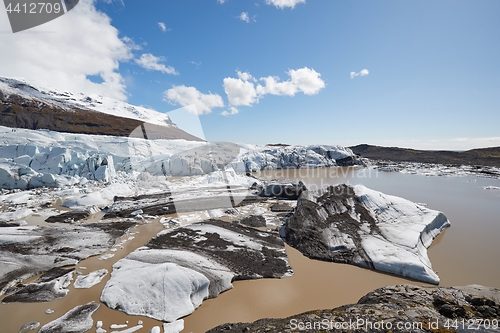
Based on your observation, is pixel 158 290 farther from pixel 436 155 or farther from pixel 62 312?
pixel 436 155

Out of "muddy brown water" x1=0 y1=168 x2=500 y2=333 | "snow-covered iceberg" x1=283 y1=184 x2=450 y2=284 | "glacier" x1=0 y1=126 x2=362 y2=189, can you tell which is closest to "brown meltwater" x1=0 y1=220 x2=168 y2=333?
"muddy brown water" x1=0 y1=168 x2=500 y2=333

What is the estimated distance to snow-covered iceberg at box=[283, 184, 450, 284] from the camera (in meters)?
6.66

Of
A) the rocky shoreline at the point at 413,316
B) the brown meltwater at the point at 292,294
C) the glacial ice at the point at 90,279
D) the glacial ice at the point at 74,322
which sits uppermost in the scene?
the rocky shoreline at the point at 413,316

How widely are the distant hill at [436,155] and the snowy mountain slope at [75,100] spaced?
224 feet

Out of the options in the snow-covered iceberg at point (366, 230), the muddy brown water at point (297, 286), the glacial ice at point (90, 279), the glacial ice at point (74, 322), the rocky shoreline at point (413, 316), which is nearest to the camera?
the rocky shoreline at point (413, 316)

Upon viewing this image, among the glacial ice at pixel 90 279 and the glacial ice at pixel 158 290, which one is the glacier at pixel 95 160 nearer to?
the glacial ice at pixel 90 279

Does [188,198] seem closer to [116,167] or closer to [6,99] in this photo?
[116,167]

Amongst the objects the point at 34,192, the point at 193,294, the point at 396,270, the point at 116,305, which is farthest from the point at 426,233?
the point at 34,192

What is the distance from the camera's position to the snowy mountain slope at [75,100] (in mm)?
62906

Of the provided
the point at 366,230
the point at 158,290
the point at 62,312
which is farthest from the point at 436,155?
the point at 62,312

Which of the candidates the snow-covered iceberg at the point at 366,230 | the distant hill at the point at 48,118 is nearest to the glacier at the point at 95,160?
the snow-covered iceberg at the point at 366,230

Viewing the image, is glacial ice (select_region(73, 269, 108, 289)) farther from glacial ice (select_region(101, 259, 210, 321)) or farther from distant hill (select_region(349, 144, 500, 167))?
distant hill (select_region(349, 144, 500, 167))

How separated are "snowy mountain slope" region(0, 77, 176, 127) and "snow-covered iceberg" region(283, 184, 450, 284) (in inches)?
2889

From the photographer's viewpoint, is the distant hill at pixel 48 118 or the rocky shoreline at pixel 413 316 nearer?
the rocky shoreline at pixel 413 316
